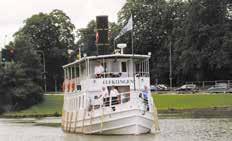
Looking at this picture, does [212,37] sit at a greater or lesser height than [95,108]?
greater

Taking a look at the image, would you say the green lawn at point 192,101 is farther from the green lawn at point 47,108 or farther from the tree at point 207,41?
the tree at point 207,41

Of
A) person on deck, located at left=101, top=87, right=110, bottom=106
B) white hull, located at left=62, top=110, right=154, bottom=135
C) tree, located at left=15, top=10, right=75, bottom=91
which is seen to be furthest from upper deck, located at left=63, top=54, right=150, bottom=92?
tree, located at left=15, top=10, right=75, bottom=91

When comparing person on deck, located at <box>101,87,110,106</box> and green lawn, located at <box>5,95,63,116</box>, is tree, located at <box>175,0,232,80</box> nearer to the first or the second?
green lawn, located at <box>5,95,63,116</box>

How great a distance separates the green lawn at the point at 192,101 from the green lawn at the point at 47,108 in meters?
14.3

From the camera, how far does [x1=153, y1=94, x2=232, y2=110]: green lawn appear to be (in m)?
91.8

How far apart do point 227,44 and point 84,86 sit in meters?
74.9

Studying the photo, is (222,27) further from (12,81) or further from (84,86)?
(84,86)

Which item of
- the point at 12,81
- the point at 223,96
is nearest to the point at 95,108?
the point at 223,96

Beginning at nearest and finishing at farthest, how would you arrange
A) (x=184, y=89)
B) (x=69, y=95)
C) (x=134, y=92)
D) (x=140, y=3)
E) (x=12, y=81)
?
(x=134, y=92)
(x=69, y=95)
(x=12, y=81)
(x=184, y=89)
(x=140, y=3)

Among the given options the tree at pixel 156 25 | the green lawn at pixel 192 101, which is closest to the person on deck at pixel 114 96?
the green lawn at pixel 192 101

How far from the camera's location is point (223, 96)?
98938 millimetres

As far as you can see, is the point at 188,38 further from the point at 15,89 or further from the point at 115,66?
the point at 115,66

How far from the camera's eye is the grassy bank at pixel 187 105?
87.0m

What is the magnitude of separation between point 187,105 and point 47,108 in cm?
2573
